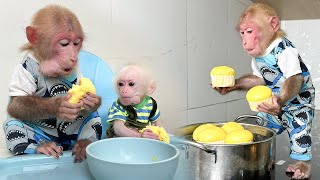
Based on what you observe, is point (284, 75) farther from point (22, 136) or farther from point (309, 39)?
point (309, 39)

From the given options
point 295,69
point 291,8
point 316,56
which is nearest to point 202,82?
point 295,69

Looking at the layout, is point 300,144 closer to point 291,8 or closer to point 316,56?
point 291,8

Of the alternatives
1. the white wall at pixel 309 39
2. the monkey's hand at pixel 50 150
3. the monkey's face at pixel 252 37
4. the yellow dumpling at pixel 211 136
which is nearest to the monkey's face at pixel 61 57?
the monkey's hand at pixel 50 150

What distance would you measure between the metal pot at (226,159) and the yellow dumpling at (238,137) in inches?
1.7

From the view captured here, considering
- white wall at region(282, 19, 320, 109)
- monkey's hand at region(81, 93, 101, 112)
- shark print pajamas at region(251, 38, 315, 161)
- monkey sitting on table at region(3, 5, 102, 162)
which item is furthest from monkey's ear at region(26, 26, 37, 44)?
white wall at region(282, 19, 320, 109)

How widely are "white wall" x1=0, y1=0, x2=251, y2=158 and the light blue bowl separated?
0.12m

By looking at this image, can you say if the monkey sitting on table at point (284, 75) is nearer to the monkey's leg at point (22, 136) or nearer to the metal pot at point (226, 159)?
the metal pot at point (226, 159)

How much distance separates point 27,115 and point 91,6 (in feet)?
0.62

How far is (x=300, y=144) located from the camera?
26.6 inches

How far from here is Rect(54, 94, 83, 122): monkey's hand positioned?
1.53 ft

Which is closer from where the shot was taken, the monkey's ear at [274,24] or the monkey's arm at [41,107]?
the monkey's arm at [41,107]

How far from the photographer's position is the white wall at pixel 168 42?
1.54ft

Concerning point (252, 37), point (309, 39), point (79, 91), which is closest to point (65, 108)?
point (79, 91)

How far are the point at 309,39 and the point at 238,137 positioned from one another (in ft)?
3.95
